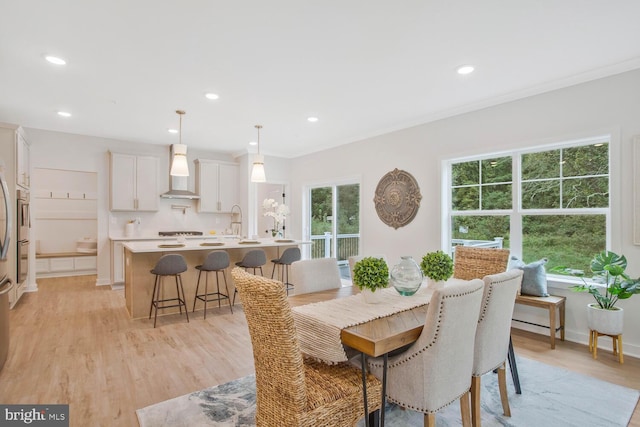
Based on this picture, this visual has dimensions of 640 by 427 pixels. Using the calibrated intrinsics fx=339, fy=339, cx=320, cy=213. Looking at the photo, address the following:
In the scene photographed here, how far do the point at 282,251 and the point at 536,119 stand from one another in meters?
3.78

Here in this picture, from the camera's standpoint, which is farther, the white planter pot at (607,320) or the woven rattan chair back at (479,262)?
the woven rattan chair back at (479,262)

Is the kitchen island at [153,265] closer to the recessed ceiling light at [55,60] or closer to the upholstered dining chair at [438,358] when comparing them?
the recessed ceiling light at [55,60]

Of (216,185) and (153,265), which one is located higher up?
(216,185)

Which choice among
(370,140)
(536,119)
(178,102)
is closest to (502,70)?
(536,119)

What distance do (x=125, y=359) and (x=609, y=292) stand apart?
434 cm

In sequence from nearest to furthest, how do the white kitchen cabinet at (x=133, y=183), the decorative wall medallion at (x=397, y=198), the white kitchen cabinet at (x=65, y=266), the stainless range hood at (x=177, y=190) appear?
the decorative wall medallion at (x=397, y=198) < the white kitchen cabinet at (x=133, y=183) < the stainless range hood at (x=177, y=190) < the white kitchen cabinet at (x=65, y=266)

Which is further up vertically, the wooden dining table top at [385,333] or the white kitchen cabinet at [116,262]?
the wooden dining table top at [385,333]

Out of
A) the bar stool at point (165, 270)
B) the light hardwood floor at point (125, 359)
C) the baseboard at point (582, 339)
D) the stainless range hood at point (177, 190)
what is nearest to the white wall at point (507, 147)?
the baseboard at point (582, 339)

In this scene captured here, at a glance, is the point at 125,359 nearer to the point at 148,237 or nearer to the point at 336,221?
the point at 148,237

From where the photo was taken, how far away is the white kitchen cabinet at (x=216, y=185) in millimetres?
6809

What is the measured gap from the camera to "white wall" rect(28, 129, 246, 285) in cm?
554

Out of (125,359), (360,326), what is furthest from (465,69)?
(125,359)

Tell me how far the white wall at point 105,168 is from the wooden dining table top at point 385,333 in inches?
223

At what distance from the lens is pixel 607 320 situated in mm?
2918
